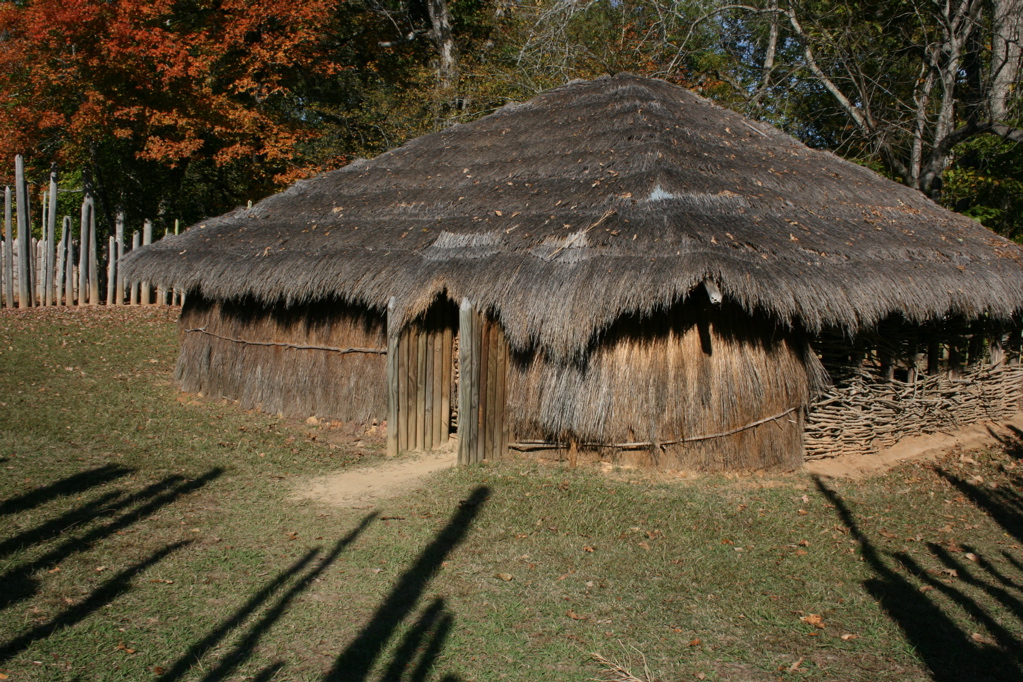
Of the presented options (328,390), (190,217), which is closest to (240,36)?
(190,217)

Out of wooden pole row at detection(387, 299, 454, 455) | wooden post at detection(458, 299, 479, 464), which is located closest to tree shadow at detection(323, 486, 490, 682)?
wooden post at detection(458, 299, 479, 464)

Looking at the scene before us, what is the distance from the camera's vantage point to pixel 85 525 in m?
6.76

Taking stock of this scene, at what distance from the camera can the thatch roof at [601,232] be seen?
26.7 feet

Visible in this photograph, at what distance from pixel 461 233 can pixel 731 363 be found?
3.47m

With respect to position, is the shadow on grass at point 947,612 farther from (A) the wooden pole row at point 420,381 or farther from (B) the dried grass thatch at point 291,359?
(B) the dried grass thatch at point 291,359

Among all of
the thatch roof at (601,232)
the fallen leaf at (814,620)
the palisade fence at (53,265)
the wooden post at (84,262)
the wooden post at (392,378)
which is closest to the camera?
the fallen leaf at (814,620)

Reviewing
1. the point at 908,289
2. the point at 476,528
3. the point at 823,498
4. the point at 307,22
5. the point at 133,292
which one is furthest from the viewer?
the point at 307,22

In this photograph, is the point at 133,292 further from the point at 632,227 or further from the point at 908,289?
the point at 908,289

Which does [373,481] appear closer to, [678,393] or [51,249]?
[678,393]

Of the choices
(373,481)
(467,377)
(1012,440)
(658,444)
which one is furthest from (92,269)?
(1012,440)

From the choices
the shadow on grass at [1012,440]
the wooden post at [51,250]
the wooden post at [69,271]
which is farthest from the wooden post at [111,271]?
the shadow on grass at [1012,440]

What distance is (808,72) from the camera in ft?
62.7

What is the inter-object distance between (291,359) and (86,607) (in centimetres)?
584

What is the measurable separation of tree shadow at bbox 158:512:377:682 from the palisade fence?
11.9 m
